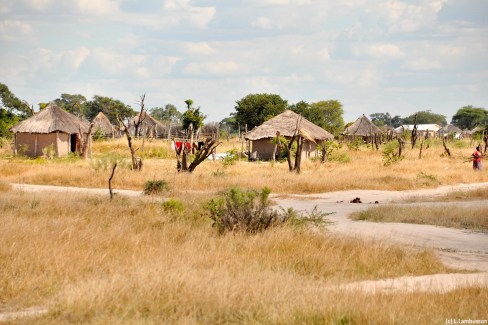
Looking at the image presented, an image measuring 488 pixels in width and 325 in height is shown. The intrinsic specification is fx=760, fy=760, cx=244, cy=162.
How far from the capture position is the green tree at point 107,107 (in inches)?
3172

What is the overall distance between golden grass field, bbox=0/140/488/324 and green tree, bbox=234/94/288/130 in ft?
168

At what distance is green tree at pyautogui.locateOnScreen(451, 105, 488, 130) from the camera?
11681 centimetres

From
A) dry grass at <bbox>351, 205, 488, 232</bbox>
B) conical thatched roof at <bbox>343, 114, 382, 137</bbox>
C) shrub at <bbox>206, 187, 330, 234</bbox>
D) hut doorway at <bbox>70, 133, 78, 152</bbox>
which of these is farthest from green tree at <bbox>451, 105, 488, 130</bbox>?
shrub at <bbox>206, 187, 330, 234</bbox>

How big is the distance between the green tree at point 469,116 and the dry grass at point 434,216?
104 metres

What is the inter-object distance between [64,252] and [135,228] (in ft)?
8.81

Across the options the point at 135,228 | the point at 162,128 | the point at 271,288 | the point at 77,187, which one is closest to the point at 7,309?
the point at 271,288

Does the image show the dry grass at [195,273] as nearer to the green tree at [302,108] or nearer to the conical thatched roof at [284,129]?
the conical thatched roof at [284,129]

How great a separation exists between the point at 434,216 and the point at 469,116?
10798 cm

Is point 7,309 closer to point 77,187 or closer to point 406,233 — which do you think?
point 406,233

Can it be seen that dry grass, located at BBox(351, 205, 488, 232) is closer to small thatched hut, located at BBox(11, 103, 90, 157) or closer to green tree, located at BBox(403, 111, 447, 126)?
small thatched hut, located at BBox(11, 103, 90, 157)

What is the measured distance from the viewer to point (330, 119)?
318 ft

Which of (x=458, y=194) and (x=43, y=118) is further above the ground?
(x=43, y=118)

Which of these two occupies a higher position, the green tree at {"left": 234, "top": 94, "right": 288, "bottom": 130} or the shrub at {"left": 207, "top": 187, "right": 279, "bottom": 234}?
the green tree at {"left": 234, "top": 94, "right": 288, "bottom": 130}

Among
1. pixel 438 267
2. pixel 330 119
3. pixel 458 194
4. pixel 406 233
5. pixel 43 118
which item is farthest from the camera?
pixel 330 119
